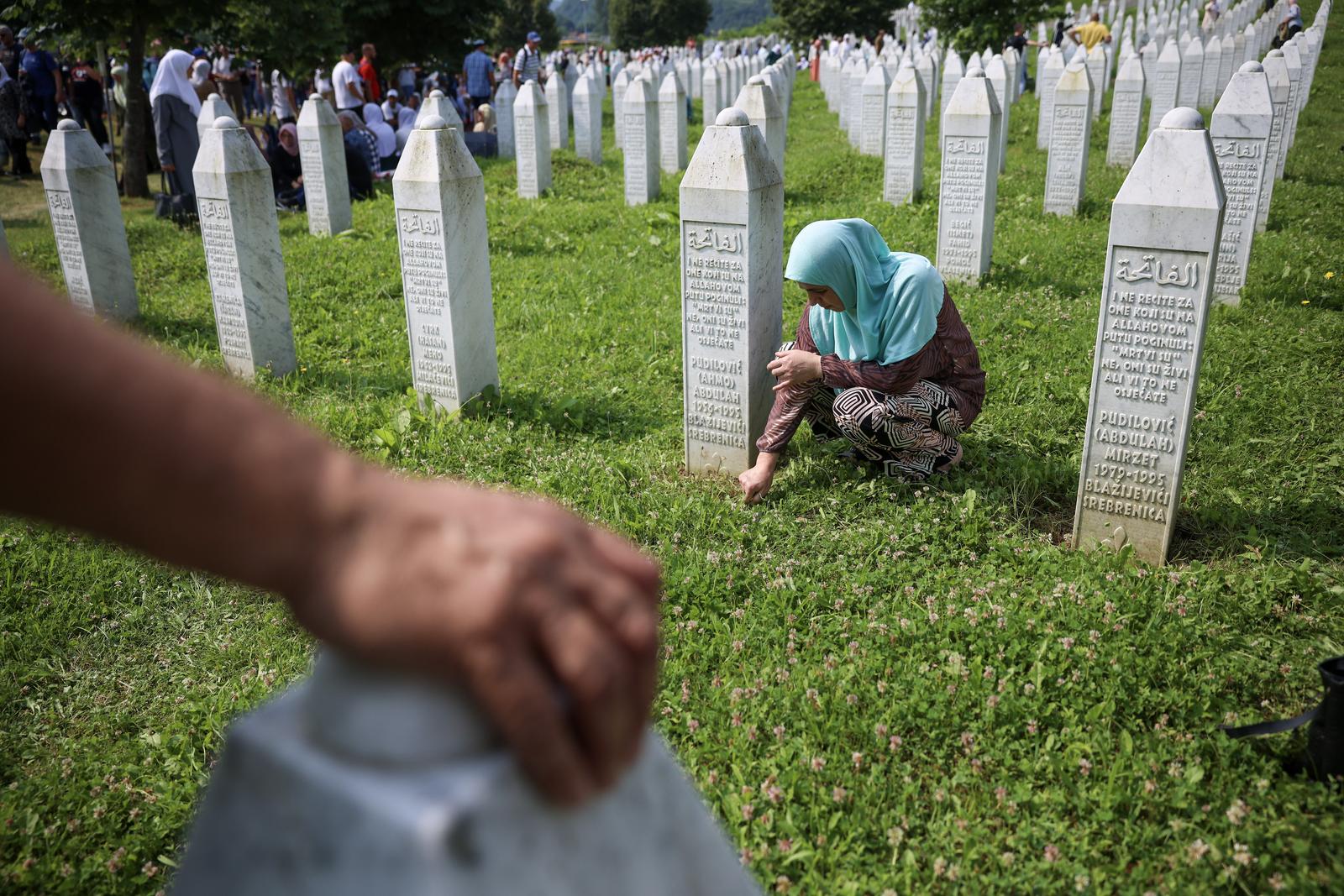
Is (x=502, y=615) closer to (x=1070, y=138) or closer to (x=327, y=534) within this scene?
(x=327, y=534)

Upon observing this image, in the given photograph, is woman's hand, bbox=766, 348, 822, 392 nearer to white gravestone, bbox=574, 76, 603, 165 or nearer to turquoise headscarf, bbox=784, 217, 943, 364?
turquoise headscarf, bbox=784, 217, 943, 364

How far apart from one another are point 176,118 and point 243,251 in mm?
7354

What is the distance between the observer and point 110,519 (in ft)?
2.38

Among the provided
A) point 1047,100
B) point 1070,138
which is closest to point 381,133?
point 1070,138

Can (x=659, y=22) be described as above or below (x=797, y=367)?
above

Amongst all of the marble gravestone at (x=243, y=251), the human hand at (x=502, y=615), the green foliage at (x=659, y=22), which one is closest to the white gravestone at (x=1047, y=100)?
the marble gravestone at (x=243, y=251)

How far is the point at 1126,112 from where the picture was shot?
1356 centimetres

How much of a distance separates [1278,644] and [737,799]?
209 cm

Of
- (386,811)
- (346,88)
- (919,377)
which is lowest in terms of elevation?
(919,377)

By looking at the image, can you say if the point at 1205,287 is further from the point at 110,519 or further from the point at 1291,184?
the point at 1291,184

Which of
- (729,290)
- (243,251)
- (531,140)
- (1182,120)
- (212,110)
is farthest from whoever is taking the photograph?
(531,140)

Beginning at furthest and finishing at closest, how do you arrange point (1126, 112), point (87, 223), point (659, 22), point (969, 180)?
point (659, 22) → point (1126, 112) → point (969, 180) → point (87, 223)

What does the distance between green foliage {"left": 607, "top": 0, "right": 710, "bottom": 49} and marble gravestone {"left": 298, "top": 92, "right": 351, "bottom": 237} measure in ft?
193

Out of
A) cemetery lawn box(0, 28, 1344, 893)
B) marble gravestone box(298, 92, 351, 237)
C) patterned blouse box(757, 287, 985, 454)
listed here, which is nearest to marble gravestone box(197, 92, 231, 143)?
marble gravestone box(298, 92, 351, 237)
